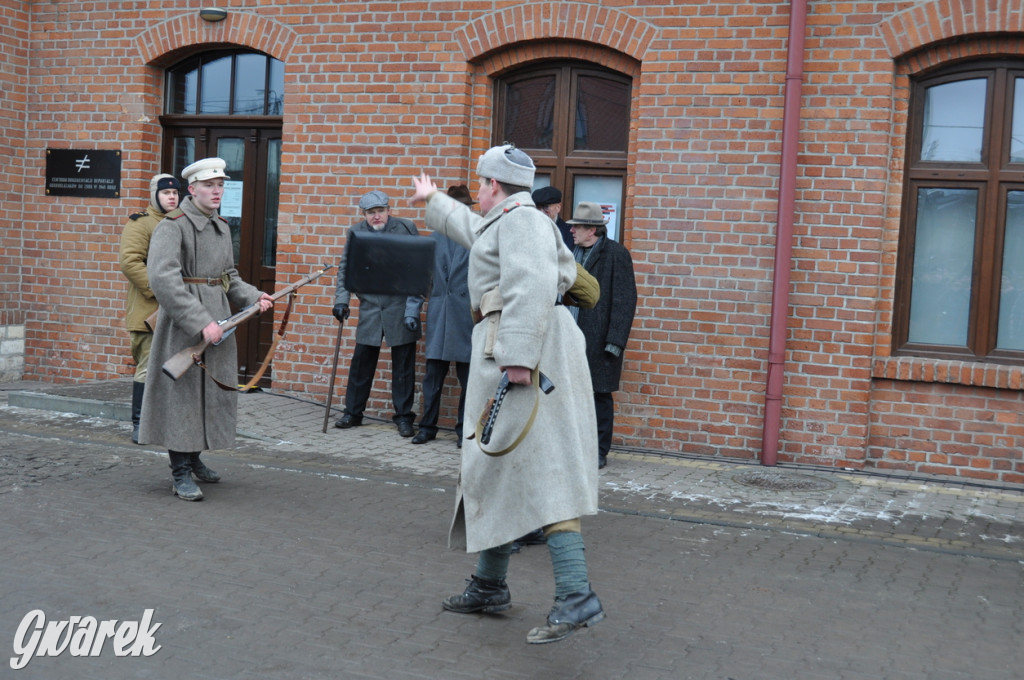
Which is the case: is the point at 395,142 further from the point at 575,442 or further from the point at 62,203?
the point at 575,442

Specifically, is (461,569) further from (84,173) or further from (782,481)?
(84,173)

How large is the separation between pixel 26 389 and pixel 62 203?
1860 millimetres

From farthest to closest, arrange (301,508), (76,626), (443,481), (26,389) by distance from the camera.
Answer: (26,389)
(443,481)
(301,508)
(76,626)

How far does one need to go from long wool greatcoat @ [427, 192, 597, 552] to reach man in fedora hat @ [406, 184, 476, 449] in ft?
13.9

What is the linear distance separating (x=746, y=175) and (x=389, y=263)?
2805 mm

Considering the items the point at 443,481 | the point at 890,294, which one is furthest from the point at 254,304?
the point at 890,294

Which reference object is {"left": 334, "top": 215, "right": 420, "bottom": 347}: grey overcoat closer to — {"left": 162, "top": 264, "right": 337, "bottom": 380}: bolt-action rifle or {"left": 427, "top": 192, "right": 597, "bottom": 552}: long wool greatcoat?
{"left": 162, "top": 264, "right": 337, "bottom": 380}: bolt-action rifle

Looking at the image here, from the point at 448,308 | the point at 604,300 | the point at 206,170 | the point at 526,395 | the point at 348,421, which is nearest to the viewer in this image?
the point at 526,395

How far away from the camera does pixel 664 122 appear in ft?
30.5

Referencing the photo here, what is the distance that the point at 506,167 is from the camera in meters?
4.89

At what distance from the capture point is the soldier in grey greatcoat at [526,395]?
4.62 metres

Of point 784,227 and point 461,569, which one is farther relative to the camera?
point 784,227

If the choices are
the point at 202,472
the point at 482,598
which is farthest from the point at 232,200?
the point at 482,598

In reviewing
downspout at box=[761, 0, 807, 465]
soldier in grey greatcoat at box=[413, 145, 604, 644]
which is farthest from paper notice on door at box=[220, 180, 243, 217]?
soldier in grey greatcoat at box=[413, 145, 604, 644]
